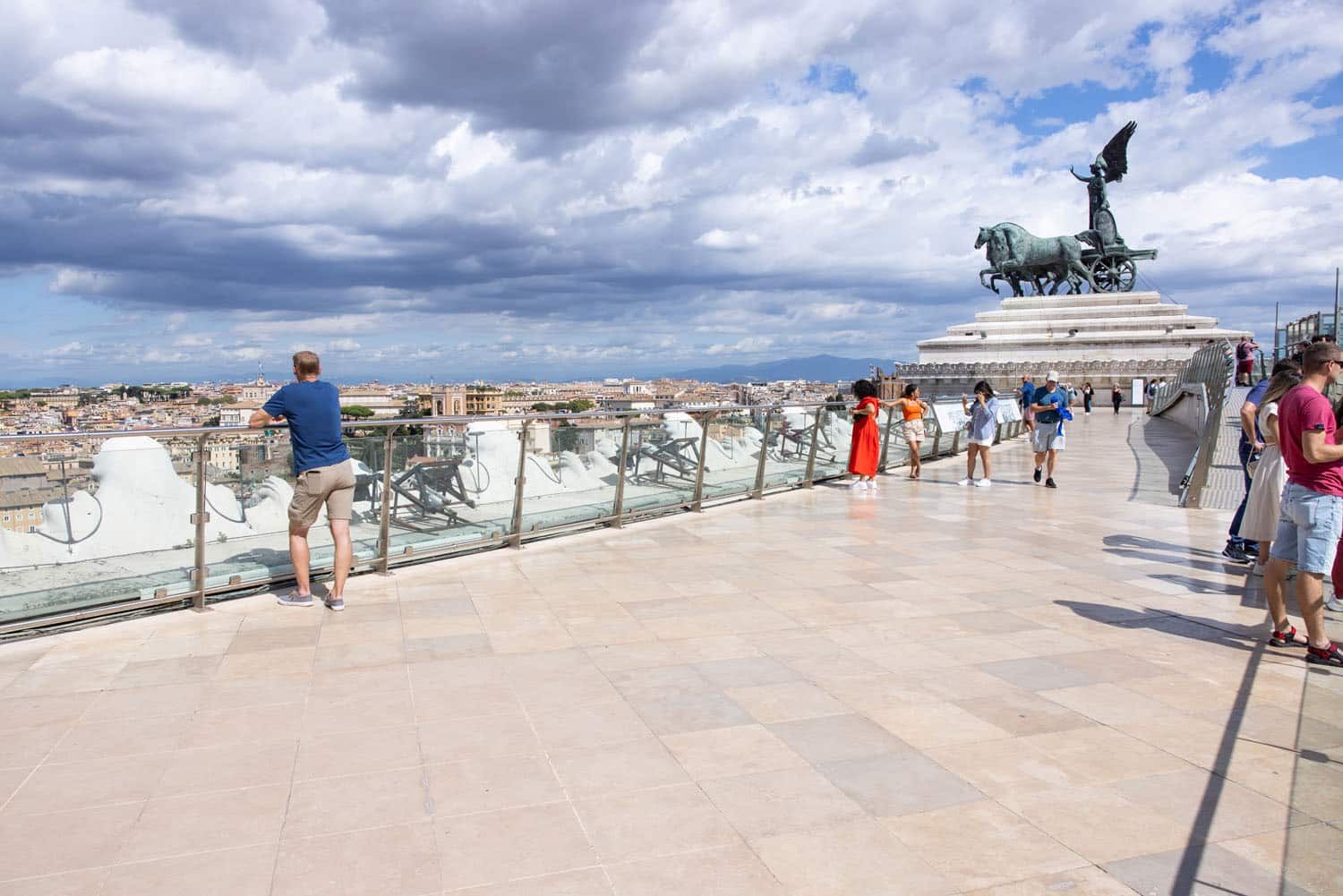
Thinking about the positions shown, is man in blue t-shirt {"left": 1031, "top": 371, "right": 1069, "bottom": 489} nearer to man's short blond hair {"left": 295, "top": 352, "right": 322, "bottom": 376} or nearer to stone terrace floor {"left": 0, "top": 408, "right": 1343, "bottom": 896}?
stone terrace floor {"left": 0, "top": 408, "right": 1343, "bottom": 896}

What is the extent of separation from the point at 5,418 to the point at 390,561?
26.6 ft

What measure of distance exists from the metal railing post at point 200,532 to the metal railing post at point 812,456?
8.55 metres

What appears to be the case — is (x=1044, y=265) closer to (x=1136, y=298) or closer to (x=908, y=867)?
(x=1136, y=298)

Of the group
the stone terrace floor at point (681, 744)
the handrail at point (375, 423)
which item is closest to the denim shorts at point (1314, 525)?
the stone terrace floor at point (681, 744)

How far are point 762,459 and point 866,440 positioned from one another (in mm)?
1755

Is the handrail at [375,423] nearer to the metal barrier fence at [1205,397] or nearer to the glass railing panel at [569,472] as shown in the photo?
the glass railing panel at [569,472]

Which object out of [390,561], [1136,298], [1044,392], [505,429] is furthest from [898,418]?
[1136,298]

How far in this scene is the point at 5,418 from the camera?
12.3 m

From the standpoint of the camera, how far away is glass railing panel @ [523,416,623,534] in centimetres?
884

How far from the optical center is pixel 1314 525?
17.3ft

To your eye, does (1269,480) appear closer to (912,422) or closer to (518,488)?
(518,488)

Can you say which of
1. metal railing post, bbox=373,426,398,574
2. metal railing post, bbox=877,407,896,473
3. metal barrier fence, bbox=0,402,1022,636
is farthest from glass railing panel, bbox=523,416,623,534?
metal railing post, bbox=877,407,896,473

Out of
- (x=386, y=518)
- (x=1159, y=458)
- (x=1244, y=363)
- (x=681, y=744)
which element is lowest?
(x=681, y=744)

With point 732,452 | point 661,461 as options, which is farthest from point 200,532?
point 732,452
